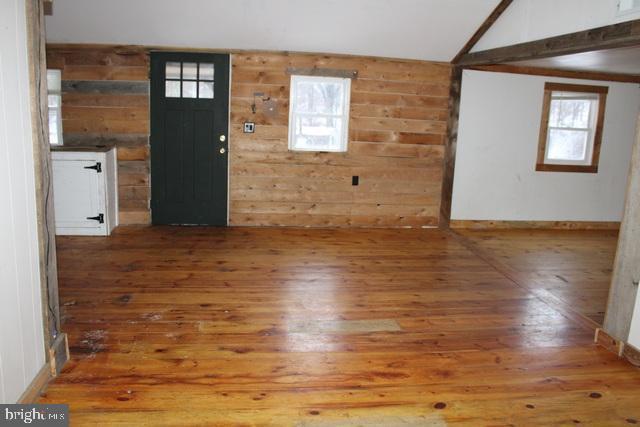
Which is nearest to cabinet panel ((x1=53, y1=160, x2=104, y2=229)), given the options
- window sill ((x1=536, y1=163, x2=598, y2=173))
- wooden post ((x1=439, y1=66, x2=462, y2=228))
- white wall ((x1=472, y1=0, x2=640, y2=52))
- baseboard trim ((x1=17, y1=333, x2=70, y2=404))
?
baseboard trim ((x1=17, y1=333, x2=70, y2=404))

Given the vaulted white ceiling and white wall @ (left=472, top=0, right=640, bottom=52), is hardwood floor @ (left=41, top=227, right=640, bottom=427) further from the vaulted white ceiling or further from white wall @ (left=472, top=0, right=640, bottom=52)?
the vaulted white ceiling

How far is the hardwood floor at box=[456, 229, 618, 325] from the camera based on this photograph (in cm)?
428

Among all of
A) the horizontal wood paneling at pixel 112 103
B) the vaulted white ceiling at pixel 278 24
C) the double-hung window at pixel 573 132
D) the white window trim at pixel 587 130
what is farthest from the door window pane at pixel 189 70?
the white window trim at pixel 587 130

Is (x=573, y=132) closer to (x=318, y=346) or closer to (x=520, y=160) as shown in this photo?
(x=520, y=160)

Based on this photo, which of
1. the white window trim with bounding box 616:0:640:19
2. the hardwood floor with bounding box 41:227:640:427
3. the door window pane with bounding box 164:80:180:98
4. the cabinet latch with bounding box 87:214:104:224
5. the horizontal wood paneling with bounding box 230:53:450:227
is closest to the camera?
the hardwood floor with bounding box 41:227:640:427

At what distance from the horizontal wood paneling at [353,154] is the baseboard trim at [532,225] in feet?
1.85

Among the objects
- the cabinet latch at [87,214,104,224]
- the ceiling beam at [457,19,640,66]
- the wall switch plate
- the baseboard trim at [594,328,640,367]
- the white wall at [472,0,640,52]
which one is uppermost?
the white wall at [472,0,640,52]

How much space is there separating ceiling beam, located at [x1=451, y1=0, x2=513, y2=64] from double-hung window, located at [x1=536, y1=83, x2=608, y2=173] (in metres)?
1.57

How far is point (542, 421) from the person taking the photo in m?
2.46

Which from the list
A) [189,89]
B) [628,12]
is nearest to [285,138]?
[189,89]

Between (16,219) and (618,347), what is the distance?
3.43 m

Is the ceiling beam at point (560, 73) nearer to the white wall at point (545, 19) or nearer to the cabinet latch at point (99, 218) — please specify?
the white wall at point (545, 19)

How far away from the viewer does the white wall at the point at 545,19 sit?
12.8 feet

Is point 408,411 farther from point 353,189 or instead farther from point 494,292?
point 353,189
